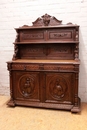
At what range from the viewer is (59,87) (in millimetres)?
2451

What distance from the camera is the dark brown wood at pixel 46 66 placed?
2.40m

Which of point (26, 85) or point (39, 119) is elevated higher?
point (26, 85)

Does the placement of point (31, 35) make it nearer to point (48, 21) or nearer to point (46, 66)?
point (48, 21)

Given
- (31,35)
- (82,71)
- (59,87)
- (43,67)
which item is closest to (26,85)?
(43,67)

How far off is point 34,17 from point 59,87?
1.42 meters

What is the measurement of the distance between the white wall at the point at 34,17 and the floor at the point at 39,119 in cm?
67

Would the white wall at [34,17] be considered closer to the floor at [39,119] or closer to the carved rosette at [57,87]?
the carved rosette at [57,87]

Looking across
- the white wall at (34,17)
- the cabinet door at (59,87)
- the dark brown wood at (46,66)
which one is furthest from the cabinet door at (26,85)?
the white wall at (34,17)

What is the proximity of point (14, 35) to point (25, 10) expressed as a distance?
0.53 m

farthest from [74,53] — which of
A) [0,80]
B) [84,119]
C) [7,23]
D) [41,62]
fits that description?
[0,80]

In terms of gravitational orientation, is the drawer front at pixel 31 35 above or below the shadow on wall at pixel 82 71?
above

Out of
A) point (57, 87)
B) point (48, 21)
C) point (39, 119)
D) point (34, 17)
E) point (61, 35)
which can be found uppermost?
point (34, 17)

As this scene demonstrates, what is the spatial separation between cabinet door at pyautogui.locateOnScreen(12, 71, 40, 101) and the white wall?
64cm

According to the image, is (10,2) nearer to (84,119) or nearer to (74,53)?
(74,53)
